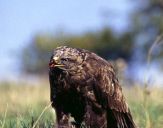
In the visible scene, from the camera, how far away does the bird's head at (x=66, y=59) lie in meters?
6.91

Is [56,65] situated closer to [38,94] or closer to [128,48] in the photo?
[38,94]

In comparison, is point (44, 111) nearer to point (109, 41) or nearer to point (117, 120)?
point (117, 120)

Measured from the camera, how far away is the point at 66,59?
7.02m

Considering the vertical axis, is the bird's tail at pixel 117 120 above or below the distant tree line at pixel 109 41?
above

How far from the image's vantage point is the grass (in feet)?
24.6

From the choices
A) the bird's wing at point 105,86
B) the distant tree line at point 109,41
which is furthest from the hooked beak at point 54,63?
the distant tree line at point 109,41

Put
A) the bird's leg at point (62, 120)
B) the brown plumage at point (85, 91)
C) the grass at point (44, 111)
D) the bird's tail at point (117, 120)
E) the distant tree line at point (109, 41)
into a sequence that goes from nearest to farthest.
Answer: the brown plumage at point (85, 91) → the bird's leg at point (62, 120) → the grass at point (44, 111) → the bird's tail at point (117, 120) → the distant tree line at point (109, 41)

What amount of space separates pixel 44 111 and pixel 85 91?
102cm

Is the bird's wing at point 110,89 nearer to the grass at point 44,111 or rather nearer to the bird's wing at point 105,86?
the bird's wing at point 105,86

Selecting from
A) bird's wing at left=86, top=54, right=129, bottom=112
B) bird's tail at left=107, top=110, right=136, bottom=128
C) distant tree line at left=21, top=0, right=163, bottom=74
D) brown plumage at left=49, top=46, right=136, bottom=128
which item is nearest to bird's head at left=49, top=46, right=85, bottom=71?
brown plumage at left=49, top=46, right=136, bottom=128

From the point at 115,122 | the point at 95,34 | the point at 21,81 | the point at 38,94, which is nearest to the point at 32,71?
the point at 95,34

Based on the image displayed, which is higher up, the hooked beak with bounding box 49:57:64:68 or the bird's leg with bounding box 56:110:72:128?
the hooked beak with bounding box 49:57:64:68

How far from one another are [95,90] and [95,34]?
47687 millimetres

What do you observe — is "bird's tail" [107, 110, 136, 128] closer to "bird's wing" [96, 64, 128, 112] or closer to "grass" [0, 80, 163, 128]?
"bird's wing" [96, 64, 128, 112]
